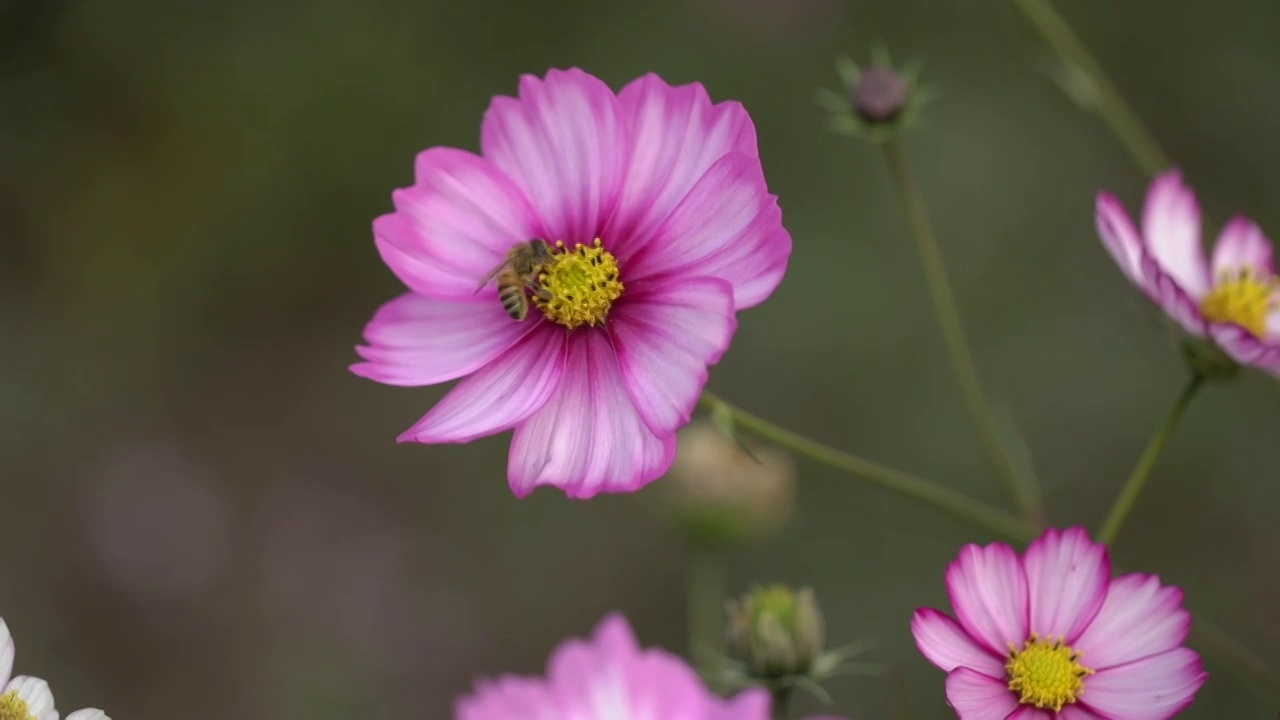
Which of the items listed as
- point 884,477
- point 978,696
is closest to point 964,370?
point 884,477

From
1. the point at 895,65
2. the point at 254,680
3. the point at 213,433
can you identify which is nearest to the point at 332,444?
the point at 213,433

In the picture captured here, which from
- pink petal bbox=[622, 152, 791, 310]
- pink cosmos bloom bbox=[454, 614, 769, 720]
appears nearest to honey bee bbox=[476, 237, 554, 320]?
pink petal bbox=[622, 152, 791, 310]

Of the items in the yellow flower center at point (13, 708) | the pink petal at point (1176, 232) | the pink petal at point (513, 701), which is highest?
the pink petal at point (1176, 232)

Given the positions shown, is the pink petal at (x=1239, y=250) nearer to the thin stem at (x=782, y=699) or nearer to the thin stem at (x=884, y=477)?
the thin stem at (x=884, y=477)

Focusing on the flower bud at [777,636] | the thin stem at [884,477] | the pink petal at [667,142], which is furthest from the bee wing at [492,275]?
the flower bud at [777,636]

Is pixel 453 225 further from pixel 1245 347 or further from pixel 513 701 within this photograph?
pixel 1245 347

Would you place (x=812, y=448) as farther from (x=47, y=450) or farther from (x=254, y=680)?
(x=47, y=450)

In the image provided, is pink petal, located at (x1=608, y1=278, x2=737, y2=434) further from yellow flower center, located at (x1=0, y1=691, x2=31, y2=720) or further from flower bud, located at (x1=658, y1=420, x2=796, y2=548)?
flower bud, located at (x1=658, y1=420, x2=796, y2=548)
